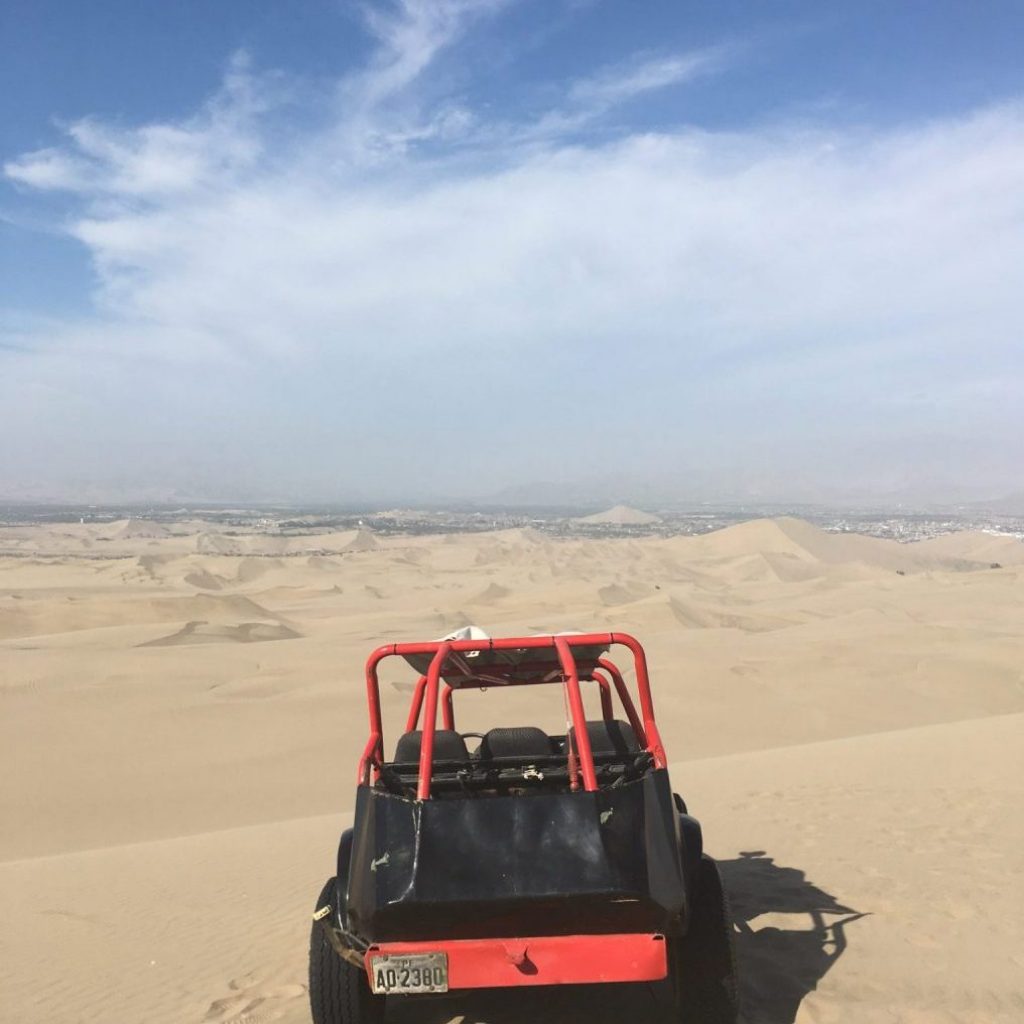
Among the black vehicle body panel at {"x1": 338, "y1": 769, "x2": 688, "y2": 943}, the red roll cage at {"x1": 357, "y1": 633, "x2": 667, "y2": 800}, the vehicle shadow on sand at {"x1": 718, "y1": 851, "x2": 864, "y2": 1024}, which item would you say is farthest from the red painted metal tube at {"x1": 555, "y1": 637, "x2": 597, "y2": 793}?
the vehicle shadow on sand at {"x1": 718, "y1": 851, "x2": 864, "y2": 1024}

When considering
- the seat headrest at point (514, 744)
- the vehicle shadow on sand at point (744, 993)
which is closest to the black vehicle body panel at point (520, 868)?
the vehicle shadow on sand at point (744, 993)

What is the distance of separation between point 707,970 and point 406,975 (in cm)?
125

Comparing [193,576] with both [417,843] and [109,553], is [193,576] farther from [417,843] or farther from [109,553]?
[417,843]

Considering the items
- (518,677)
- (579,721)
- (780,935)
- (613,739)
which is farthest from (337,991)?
(780,935)

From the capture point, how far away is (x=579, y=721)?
3902mm

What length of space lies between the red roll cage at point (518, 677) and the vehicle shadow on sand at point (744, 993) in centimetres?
101

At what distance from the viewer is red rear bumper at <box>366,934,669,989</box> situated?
3.50 meters

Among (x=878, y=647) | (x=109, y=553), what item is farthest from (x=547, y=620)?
(x=109, y=553)

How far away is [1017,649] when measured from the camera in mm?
21906

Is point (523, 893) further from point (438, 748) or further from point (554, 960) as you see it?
point (438, 748)

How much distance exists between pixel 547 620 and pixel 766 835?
75.6 feet

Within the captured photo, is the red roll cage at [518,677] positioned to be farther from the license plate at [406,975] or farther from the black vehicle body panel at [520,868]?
the license plate at [406,975]

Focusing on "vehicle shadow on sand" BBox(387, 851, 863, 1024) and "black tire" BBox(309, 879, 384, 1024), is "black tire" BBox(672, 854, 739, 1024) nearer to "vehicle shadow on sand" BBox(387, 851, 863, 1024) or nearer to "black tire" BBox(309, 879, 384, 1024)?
"vehicle shadow on sand" BBox(387, 851, 863, 1024)

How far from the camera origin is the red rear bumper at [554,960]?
350 centimetres
